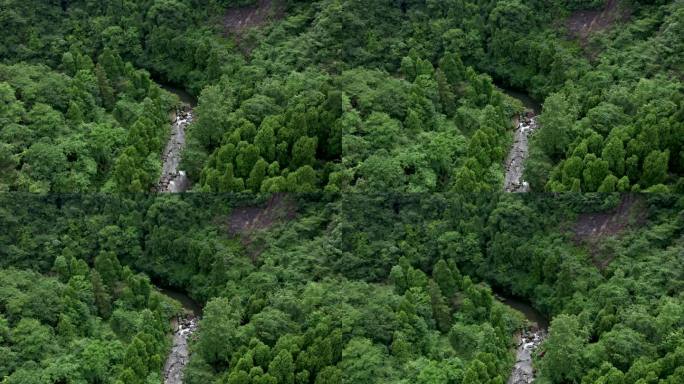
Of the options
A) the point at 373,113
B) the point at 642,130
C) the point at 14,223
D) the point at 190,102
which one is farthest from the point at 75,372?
the point at 642,130

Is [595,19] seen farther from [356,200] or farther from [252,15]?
[252,15]

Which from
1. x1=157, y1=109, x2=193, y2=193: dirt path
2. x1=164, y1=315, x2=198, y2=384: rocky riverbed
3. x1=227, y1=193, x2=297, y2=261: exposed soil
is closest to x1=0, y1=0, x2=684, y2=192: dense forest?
x1=157, y1=109, x2=193, y2=193: dirt path

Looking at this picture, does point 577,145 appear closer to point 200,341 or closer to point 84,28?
point 200,341

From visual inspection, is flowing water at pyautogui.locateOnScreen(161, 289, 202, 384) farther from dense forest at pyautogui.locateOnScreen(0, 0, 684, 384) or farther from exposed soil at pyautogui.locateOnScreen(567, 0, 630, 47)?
exposed soil at pyautogui.locateOnScreen(567, 0, 630, 47)

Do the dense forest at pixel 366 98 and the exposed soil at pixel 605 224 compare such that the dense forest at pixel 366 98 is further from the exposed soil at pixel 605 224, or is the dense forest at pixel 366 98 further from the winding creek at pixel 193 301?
the exposed soil at pixel 605 224

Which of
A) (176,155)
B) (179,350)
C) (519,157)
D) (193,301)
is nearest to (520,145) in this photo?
(519,157)

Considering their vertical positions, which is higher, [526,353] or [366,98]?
[366,98]
